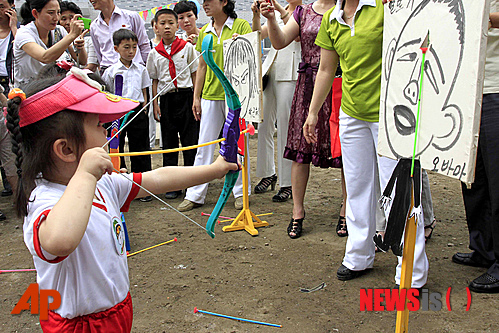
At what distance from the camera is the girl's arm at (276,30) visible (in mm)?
2922

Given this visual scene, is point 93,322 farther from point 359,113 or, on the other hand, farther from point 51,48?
point 51,48

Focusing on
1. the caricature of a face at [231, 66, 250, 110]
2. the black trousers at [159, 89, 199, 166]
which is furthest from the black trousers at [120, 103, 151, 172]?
the caricature of a face at [231, 66, 250, 110]

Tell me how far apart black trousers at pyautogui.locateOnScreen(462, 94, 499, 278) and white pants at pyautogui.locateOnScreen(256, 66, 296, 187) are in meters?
1.68

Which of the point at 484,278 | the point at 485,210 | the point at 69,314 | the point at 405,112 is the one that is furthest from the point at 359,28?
the point at 69,314

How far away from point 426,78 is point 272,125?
9.30 feet

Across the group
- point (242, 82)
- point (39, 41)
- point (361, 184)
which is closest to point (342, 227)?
point (361, 184)

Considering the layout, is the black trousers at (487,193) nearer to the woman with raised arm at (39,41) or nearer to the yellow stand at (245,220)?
the yellow stand at (245,220)

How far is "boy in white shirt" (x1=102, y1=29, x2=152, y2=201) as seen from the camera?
423 cm

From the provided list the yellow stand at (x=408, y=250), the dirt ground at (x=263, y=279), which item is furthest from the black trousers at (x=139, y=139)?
the yellow stand at (x=408, y=250)

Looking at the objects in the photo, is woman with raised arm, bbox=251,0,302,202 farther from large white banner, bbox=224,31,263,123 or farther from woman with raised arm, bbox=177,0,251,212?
woman with raised arm, bbox=177,0,251,212

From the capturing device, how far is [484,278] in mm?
2455

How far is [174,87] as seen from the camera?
4625 mm

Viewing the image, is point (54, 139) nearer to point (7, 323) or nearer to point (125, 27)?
point (7, 323)

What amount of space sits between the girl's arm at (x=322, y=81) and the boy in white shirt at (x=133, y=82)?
200 cm
